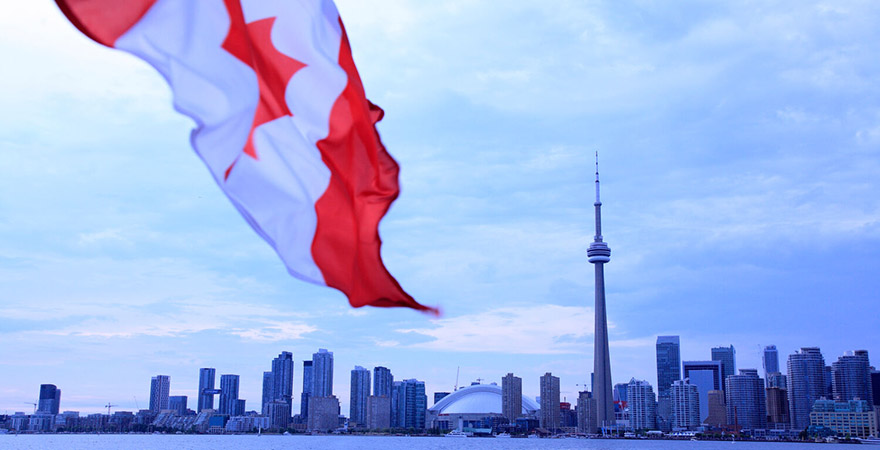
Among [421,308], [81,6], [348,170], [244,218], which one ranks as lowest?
[421,308]

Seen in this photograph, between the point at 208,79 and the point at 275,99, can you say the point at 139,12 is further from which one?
the point at 275,99

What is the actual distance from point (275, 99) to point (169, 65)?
41.3 inches

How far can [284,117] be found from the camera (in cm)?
804

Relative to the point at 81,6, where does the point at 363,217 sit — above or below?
below

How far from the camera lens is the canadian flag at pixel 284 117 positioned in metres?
7.15

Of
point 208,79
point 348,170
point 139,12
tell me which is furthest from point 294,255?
point 139,12

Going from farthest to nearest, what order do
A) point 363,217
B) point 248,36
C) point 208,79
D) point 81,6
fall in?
point 363,217
point 248,36
point 208,79
point 81,6

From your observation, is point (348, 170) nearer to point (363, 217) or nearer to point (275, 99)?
point (363, 217)

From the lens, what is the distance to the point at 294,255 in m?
7.92

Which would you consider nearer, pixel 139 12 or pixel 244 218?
pixel 139 12

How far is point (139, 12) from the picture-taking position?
7.07 metres

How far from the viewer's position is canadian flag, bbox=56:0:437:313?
281 inches

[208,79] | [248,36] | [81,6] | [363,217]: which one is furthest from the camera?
[363,217]

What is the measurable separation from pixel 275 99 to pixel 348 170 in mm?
947
